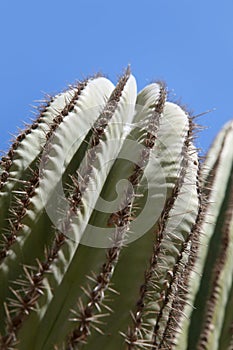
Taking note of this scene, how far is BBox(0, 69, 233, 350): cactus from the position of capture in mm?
1500

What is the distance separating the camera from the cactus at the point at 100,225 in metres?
1.50

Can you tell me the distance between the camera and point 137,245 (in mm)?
1622

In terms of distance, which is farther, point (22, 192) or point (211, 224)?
point (211, 224)

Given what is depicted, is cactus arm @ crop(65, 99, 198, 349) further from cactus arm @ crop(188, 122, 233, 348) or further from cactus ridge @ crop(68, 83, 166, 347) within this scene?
cactus arm @ crop(188, 122, 233, 348)

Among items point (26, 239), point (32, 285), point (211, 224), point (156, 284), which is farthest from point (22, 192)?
point (211, 224)

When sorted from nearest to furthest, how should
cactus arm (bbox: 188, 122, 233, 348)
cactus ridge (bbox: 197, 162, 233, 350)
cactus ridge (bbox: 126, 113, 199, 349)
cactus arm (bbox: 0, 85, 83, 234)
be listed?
cactus ridge (bbox: 126, 113, 199, 349) → cactus arm (bbox: 0, 85, 83, 234) → cactus ridge (bbox: 197, 162, 233, 350) → cactus arm (bbox: 188, 122, 233, 348)

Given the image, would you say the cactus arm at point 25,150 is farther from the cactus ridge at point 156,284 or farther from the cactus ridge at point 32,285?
the cactus ridge at point 156,284

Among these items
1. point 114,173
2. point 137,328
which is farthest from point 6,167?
point 137,328

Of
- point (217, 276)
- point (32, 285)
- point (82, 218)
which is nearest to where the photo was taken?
point (32, 285)

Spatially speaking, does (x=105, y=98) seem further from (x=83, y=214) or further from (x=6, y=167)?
(x=83, y=214)

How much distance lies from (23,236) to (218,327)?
2.75ft

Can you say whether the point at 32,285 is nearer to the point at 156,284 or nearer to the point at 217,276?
the point at 156,284

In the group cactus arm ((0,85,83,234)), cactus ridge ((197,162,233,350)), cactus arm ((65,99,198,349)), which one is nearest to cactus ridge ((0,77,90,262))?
cactus arm ((0,85,83,234))

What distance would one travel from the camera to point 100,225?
1668mm
